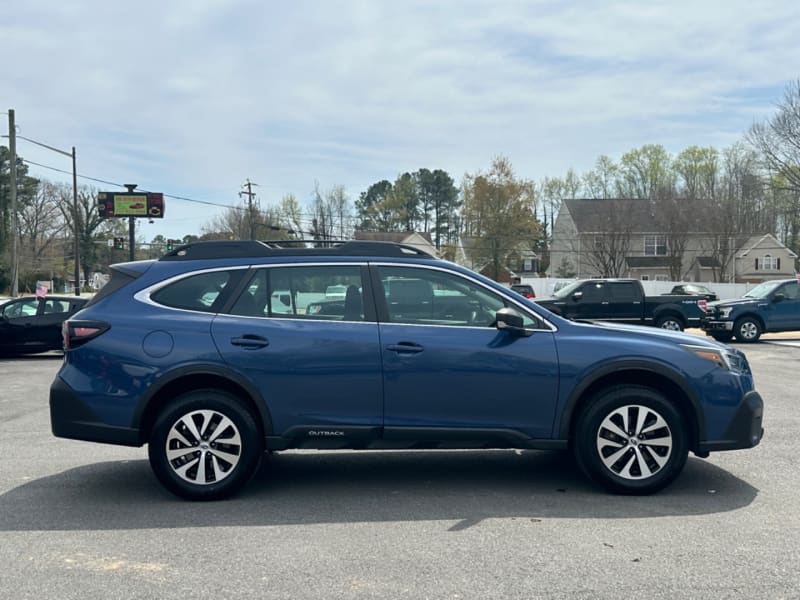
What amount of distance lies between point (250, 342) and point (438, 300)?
1.43 metres

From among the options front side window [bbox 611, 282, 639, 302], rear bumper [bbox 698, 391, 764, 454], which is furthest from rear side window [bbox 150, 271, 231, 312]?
front side window [bbox 611, 282, 639, 302]

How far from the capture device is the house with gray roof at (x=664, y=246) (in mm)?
53438

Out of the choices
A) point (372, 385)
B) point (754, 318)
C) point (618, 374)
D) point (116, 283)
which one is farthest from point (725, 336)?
point (116, 283)

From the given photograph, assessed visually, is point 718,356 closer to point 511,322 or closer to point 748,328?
point 511,322

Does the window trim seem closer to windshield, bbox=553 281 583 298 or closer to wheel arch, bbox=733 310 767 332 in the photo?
windshield, bbox=553 281 583 298

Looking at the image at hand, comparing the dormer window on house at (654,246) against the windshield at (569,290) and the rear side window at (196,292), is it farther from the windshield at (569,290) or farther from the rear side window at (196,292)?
the rear side window at (196,292)

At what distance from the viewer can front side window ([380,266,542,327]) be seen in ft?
18.0

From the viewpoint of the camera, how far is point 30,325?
1684cm

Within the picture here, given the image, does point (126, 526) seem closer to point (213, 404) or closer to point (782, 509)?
point (213, 404)

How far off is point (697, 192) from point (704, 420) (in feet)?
192

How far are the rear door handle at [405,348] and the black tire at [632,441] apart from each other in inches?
51.9

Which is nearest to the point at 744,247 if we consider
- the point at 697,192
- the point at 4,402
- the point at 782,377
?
the point at 697,192


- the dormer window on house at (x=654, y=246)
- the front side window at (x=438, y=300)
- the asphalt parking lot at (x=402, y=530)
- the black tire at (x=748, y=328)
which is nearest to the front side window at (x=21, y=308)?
the asphalt parking lot at (x=402, y=530)

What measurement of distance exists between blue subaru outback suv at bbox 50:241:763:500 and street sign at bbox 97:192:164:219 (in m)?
43.2
